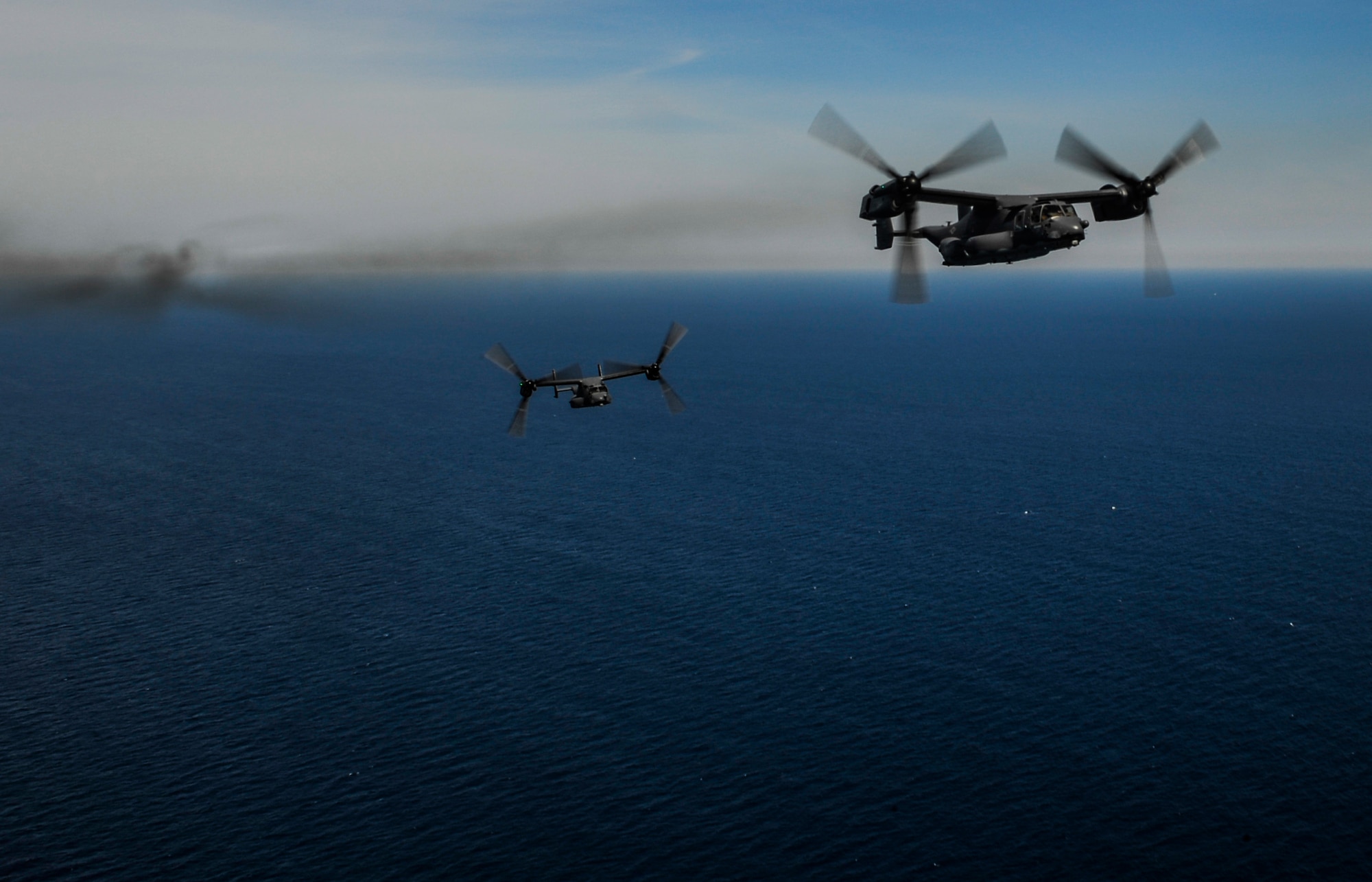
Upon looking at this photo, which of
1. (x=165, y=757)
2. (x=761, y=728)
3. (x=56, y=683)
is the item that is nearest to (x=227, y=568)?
(x=56, y=683)

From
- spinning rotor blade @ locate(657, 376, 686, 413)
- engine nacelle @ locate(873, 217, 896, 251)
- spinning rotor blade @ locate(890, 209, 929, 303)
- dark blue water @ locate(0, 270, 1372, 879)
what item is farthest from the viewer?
dark blue water @ locate(0, 270, 1372, 879)

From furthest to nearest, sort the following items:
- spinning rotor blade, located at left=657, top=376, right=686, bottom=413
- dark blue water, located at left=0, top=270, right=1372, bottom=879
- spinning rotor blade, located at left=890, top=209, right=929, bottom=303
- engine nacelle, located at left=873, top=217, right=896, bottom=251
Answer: dark blue water, located at left=0, top=270, right=1372, bottom=879, spinning rotor blade, located at left=657, top=376, right=686, bottom=413, engine nacelle, located at left=873, top=217, right=896, bottom=251, spinning rotor blade, located at left=890, top=209, right=929, bottom=303

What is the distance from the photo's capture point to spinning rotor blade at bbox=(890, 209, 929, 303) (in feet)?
200

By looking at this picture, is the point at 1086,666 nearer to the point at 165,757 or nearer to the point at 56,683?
the point at 165,757

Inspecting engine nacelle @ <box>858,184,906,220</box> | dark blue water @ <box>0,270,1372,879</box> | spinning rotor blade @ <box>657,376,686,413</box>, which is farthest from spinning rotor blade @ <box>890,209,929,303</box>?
dark blue water @ <box>0,270,1372,879</box>

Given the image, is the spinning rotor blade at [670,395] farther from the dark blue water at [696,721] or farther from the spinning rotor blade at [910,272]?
the dark blue water at [696,721]

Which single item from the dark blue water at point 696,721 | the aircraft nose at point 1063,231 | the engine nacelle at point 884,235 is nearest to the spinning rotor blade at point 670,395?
the engine nacelle at point 884,235

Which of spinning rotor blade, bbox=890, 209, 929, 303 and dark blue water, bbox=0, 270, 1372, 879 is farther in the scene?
dark blue water, bbox=0, 270, 1372, 879

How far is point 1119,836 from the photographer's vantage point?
11556 cm

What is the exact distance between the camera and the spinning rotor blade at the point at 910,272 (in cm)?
6111

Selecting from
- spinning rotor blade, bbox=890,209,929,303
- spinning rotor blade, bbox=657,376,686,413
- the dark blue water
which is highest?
spinning rotor blade, bbox=890,209,929,303

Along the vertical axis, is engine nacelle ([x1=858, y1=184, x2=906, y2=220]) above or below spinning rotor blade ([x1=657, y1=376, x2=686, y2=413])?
above

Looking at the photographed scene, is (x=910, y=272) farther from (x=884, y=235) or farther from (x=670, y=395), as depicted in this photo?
(x=670, y=395)

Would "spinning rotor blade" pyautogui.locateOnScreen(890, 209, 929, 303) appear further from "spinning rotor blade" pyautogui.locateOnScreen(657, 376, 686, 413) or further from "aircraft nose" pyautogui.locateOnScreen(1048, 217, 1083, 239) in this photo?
"spinning rotor blade" pyautogui.locateOnScreen(657, 376, 686, 413)
